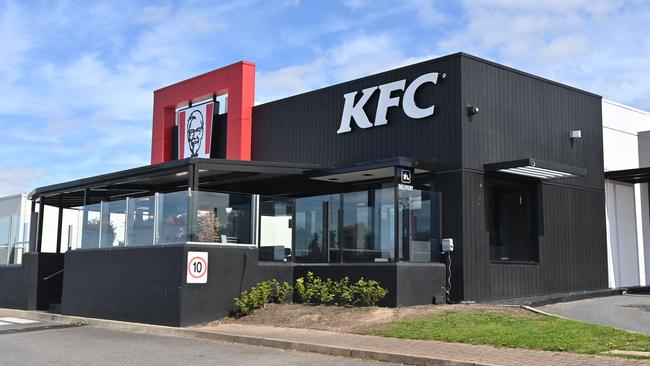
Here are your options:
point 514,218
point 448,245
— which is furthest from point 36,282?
point 514,218

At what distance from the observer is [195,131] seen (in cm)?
2645

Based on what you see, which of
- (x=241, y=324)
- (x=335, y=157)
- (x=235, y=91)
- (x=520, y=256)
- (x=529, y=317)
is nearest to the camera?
(x=529, y=317)

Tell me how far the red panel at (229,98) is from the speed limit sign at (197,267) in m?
7.31

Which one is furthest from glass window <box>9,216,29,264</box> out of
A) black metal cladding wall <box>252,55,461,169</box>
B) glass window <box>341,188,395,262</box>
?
glass window <box>341,188,395,262</box>

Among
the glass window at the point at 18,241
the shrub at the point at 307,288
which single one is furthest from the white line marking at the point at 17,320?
the shrub at the point at 307,288

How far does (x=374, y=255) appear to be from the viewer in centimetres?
1730

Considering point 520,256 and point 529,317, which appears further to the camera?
point 520,256

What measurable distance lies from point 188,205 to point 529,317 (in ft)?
27.2

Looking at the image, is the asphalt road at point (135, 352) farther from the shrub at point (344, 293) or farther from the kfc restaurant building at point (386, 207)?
the shrub at point (344, 293)

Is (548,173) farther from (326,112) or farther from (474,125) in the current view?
(326,112)

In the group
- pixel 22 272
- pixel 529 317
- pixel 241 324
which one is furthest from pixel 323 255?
pixel 22 272

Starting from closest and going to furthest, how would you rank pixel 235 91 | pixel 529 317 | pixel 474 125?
pixel 529 317, pixel 474 125, pixel 235 91

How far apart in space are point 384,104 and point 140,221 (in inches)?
291

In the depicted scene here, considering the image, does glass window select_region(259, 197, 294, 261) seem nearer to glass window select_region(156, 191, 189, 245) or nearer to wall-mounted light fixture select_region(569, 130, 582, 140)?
glass window select_region(156, 191, 189, 245)
